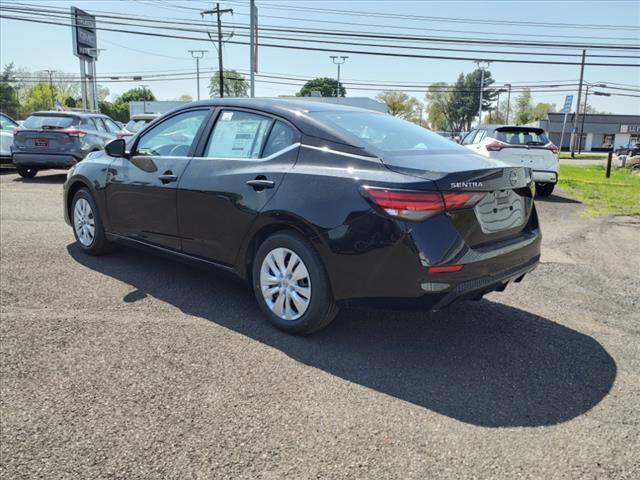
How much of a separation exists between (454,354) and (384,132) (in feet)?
5.49

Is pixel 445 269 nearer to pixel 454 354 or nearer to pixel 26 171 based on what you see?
pixel 454 354

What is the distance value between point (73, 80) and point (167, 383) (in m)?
104

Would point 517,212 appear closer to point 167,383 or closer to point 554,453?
point 554,453

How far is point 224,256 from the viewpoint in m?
3.99

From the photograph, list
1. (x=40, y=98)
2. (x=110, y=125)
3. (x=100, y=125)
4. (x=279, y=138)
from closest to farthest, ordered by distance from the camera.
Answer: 1. (x=279, y=138)
2. (x=100, y=125)
3. (x=110, y=125)
4. (x=40, y=98)

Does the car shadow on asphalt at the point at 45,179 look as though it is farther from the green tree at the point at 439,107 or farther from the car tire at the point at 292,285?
the green tree at the point at 439,107

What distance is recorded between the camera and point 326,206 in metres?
3.27

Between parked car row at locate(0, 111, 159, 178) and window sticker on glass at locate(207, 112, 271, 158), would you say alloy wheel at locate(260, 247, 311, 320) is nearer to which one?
window sticker on glass at locate(207, 112, 271, 158)

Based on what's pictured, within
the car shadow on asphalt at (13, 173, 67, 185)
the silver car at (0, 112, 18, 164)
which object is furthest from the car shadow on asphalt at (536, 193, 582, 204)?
the silver car at (0, 112, 18, 164)

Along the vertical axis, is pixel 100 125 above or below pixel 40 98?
below

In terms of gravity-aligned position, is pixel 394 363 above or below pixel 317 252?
below

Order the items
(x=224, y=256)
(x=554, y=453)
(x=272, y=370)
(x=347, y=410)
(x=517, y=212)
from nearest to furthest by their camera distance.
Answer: (x=554, y=453), (x=347, y=410), (x=272, y=370), (x=517, y=212), (x=224, y=256)

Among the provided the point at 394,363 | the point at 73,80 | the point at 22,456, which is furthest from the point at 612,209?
the point at 73,80

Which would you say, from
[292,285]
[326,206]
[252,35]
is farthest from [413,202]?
[252,35]
